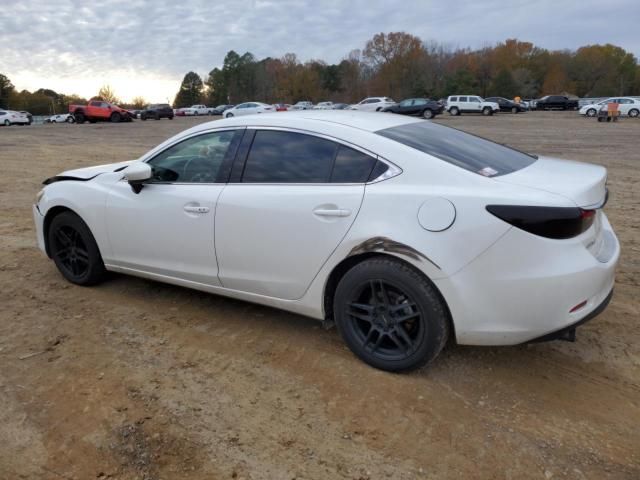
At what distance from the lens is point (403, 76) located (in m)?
94.1

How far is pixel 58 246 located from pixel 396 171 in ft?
10.9

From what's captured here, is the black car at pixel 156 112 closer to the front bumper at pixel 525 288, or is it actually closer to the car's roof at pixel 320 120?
the car's roof at pixel 320 120

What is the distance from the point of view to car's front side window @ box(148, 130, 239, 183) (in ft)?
12.4

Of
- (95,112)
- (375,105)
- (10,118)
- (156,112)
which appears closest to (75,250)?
(95,112)

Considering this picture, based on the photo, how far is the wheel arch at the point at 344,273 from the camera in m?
2.92

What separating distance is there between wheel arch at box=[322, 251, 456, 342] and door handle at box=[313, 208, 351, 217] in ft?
0.83

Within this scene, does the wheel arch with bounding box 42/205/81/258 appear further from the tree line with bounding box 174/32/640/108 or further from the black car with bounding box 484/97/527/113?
the tree line with bounding box 174/32/640/108

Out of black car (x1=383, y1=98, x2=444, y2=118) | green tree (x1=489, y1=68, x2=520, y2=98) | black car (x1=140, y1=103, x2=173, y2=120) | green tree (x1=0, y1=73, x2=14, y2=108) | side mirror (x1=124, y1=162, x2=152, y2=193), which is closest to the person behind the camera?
side mirror (x1=124, y1=162, x2=152, y2=193)

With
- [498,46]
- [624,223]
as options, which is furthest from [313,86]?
[624,223]

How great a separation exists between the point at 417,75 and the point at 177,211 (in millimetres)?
94223

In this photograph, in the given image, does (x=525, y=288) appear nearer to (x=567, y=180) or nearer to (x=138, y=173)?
(x=567, y=180)

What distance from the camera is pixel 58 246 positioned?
477 cm

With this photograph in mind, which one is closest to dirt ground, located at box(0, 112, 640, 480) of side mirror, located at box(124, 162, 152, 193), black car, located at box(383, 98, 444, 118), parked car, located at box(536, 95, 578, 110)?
side mirror, located at box(124, 162, 152, 193)

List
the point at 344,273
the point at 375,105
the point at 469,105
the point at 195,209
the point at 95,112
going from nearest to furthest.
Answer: the point at 344,273
the point at 195,209
the point at 95,112
the point at 375,105
the point at 469,105
